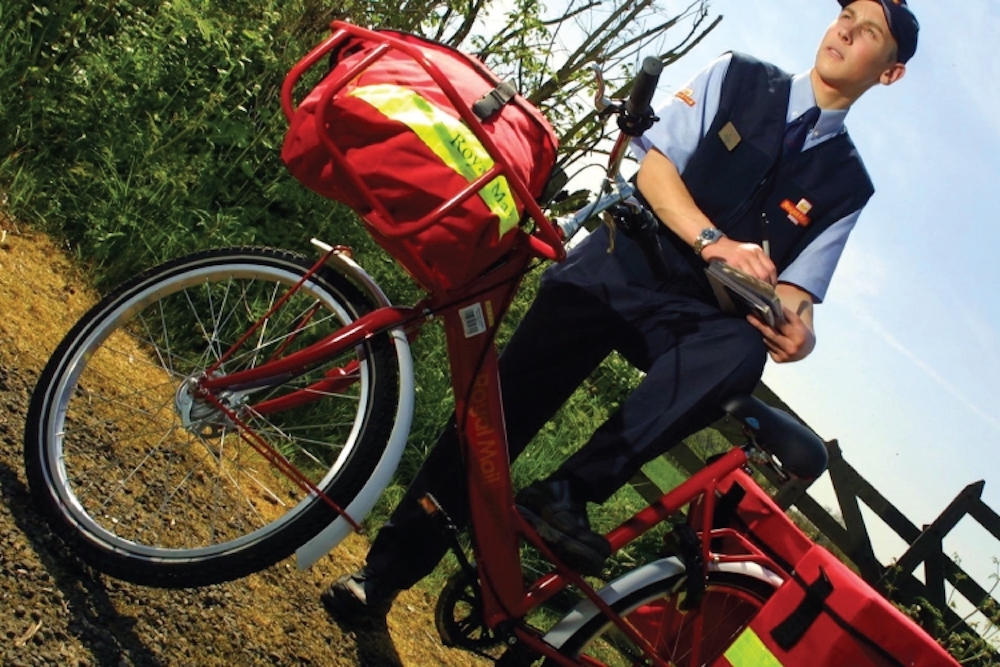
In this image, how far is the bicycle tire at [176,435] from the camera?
212 centimetres

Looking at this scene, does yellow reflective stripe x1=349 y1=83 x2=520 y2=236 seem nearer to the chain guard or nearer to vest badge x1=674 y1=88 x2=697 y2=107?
vest badge x1=674 y1=88 x2=697 y2=107

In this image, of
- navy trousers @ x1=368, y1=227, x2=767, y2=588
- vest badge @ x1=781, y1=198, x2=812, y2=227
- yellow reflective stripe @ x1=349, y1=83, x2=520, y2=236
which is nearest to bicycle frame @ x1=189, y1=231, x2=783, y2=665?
navy trousers @ x1=368, y1=227, x2=767, y2=588

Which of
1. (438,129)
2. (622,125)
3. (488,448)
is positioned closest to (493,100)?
(438,129)

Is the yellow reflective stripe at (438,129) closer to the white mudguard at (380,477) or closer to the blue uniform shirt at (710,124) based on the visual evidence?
the white mudguard at (380,477)

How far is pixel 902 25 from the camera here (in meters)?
2.45

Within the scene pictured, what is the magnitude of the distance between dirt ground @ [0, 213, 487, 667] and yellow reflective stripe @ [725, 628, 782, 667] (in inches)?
35.1

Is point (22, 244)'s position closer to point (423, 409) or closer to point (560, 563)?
point (423, 409)

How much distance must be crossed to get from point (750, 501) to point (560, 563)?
1.90 ft

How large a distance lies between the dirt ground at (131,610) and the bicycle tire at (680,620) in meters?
0.56

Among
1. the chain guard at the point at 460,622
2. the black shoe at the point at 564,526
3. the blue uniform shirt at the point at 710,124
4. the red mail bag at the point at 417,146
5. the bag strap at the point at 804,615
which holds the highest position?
the blue uniform shirt at the point at 710,124

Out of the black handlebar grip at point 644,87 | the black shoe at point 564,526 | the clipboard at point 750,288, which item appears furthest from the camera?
the black shoe at point 564,526

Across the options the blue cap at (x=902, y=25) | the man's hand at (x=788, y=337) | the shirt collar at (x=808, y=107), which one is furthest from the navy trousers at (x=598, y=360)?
the blue cap at (x=902, y=25)

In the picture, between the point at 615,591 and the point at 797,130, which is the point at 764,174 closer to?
the point at 797,130

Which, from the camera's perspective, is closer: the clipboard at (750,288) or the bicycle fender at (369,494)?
the clipboard at (750,288)
